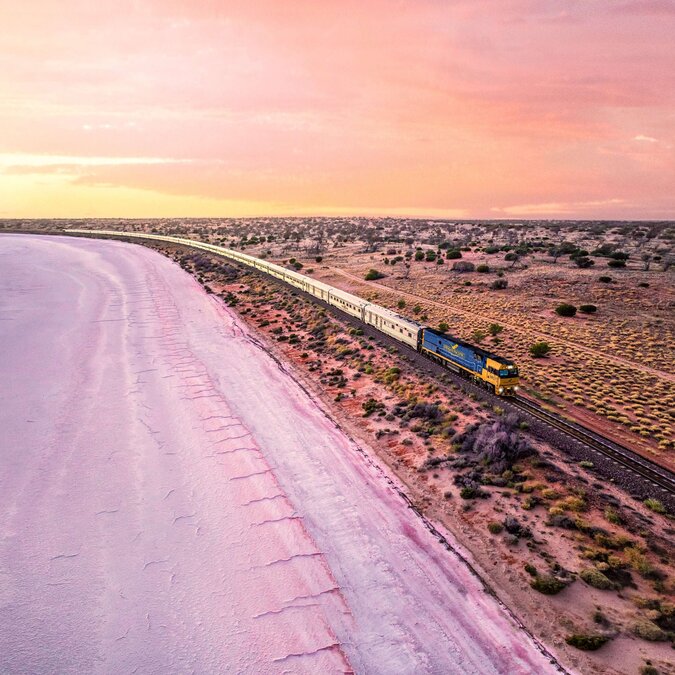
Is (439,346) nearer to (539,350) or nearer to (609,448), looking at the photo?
(539,350)

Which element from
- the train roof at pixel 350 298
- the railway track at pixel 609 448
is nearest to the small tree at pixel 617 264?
the train roof at pixel 350 298

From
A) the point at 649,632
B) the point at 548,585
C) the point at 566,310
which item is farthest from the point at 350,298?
the point at 649,632

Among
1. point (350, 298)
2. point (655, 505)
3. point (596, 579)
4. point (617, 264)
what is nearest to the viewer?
point (596, 579)

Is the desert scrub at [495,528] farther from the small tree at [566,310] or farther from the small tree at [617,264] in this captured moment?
the small tree at [617,264]

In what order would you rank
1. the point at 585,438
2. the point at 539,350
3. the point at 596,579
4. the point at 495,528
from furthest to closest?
the point at 539,350
the point at 585,438
the point at 495,528
the point at 596,579

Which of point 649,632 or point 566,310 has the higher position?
point 566,310

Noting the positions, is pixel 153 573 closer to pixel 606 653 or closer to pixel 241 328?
pixel 606 653
